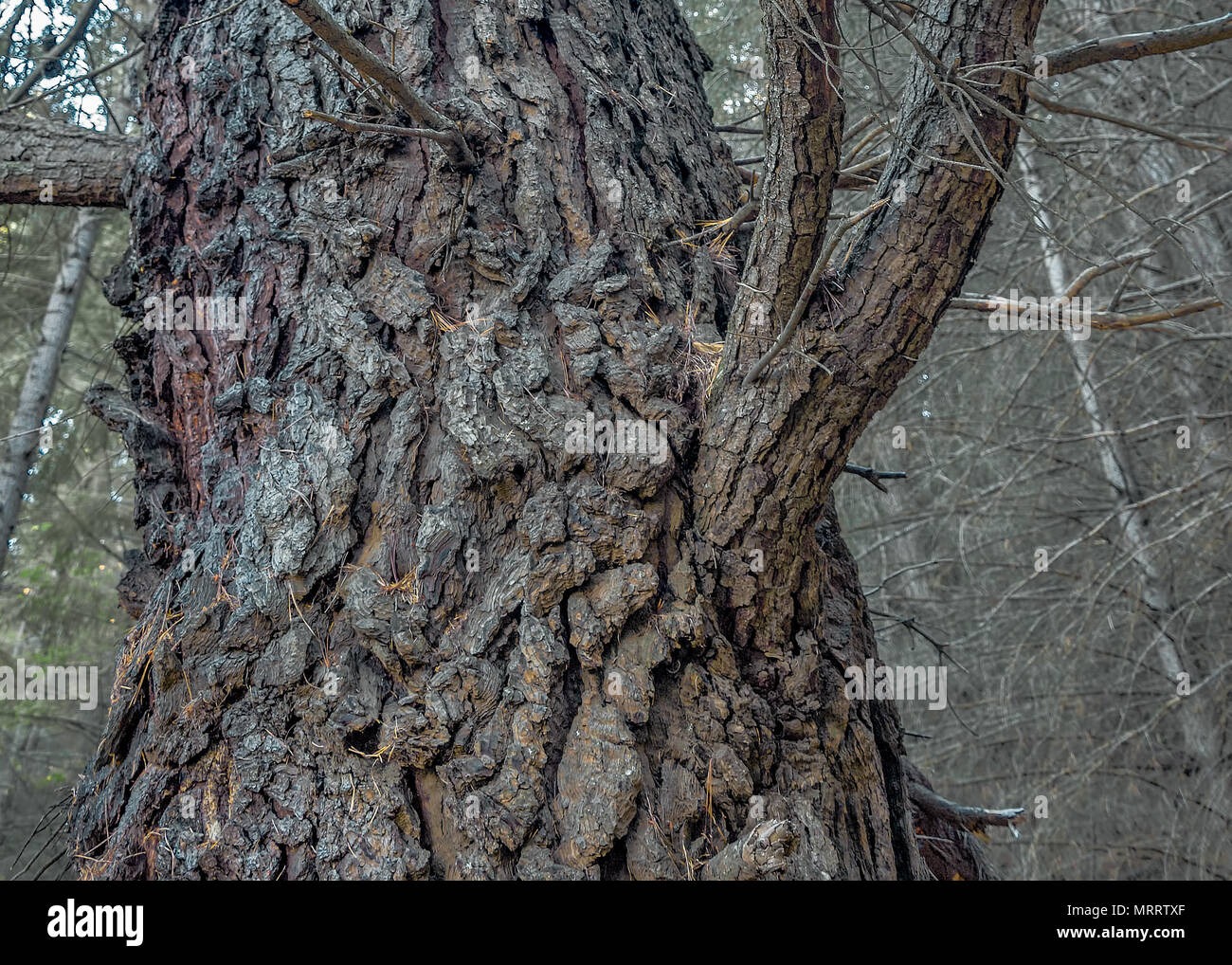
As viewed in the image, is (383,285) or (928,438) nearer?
(383,285)

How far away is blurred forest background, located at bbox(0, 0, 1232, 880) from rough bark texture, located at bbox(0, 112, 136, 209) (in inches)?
17.7

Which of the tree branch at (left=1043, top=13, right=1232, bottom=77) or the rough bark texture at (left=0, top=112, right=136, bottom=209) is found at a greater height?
the rough bark texture at (left=0, top=112, right=136, bottom=209)

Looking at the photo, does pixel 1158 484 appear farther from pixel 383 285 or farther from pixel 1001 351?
pixel 383 285

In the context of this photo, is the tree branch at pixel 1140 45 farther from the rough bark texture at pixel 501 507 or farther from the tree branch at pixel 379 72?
the tree branch at pixel 379 72

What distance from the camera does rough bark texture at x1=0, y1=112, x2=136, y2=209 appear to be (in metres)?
2.42

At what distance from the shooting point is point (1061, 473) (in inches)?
207

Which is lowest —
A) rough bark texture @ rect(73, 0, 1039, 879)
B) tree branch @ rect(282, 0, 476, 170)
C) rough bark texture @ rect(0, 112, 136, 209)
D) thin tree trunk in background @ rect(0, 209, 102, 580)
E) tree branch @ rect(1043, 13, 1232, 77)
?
rough bark texture @ rect(73, 0, 1039, 879)

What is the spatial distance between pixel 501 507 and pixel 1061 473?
463 cm

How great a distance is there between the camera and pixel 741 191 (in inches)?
88.2

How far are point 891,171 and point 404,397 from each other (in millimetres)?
972

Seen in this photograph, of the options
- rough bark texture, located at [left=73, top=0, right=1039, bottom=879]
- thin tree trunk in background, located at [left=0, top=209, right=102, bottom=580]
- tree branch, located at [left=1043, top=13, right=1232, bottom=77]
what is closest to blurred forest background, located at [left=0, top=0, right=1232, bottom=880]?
thin tree trunk in background, located at [left=0, top=209, right=102, bottom=580]

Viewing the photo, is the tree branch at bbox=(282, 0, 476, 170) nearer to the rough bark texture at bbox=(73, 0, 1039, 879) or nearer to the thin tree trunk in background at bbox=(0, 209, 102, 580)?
the rough bark texture at bbox=(73, 0, 1039, 879)
